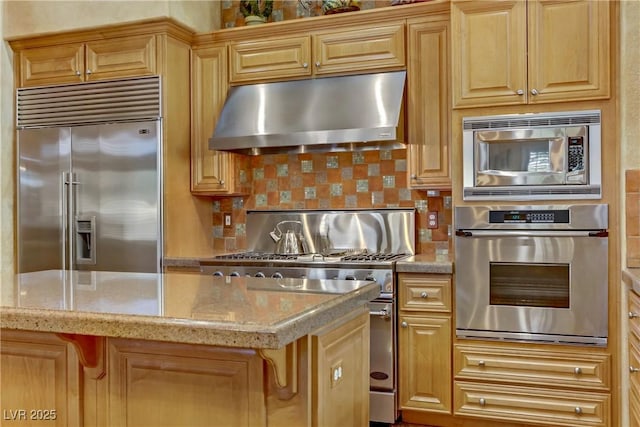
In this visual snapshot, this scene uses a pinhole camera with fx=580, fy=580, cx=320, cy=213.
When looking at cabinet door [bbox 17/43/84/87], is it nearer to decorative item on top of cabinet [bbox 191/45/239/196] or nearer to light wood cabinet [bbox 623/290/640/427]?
decorative item on top of cabinet [bbox 191/45/239/196]

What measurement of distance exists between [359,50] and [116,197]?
1.87m

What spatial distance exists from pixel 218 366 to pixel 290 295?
32 cm

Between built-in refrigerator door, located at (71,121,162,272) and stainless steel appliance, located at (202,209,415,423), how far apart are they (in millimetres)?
597

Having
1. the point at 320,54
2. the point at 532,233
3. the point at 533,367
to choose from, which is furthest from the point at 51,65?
the point at 533,367

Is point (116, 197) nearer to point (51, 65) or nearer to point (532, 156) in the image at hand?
point (51, 65)

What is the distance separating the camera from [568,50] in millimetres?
3023

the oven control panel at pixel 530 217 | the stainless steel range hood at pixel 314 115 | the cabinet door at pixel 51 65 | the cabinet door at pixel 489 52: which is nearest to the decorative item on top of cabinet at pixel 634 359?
the oven control panel at pixel 530 217

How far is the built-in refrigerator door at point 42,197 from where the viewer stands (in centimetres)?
401

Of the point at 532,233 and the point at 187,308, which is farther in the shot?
the point at 532,233

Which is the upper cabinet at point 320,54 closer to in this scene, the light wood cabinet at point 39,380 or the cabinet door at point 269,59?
the cabinet door at point 269,59

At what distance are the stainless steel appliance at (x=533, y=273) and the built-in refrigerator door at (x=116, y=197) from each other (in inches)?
78.1

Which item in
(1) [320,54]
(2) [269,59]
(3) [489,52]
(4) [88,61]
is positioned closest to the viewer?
(3) [489,52]

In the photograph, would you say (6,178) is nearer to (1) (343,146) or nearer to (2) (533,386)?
(1) (343,146)

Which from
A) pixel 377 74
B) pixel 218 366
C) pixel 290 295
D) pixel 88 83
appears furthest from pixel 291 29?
pixel 218 366
